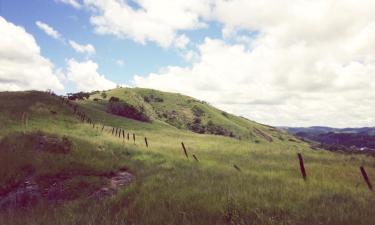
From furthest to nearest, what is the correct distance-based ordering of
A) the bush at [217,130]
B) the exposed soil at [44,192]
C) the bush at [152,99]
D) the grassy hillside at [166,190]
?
1. the bush at [152,99]
2. the bush at [217,130]
3. the exposed soil at [44,192]
4. the grassy hillside at [166,190]

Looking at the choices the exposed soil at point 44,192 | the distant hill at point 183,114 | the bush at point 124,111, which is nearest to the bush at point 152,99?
the distant hill at point 183,114

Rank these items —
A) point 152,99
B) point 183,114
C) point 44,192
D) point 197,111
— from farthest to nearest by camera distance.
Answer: point 152,99 < point 197,111 < point 183,114 < point 44,192

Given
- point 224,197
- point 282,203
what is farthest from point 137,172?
point 282,203

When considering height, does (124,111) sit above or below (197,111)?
below

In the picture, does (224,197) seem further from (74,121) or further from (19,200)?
(74,121)

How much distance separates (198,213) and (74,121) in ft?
137

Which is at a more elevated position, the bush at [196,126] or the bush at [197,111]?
the bush at [197,111]

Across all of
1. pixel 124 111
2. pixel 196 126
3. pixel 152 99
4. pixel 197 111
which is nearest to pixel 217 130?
pixel 196 126

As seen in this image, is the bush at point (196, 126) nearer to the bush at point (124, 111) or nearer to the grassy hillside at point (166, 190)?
the bush at point (124, 111)

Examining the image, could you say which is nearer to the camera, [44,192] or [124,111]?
[44,192]

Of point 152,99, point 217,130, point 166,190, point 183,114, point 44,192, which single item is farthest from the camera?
point 152,99

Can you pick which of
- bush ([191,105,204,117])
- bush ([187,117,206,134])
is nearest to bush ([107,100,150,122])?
bush ([187,117,206,134])

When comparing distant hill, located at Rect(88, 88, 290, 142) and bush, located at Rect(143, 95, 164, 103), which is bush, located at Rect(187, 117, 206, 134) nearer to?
distant hill, located at Rect(88, 88, 290, 142)

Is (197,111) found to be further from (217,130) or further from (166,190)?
(166,190)
